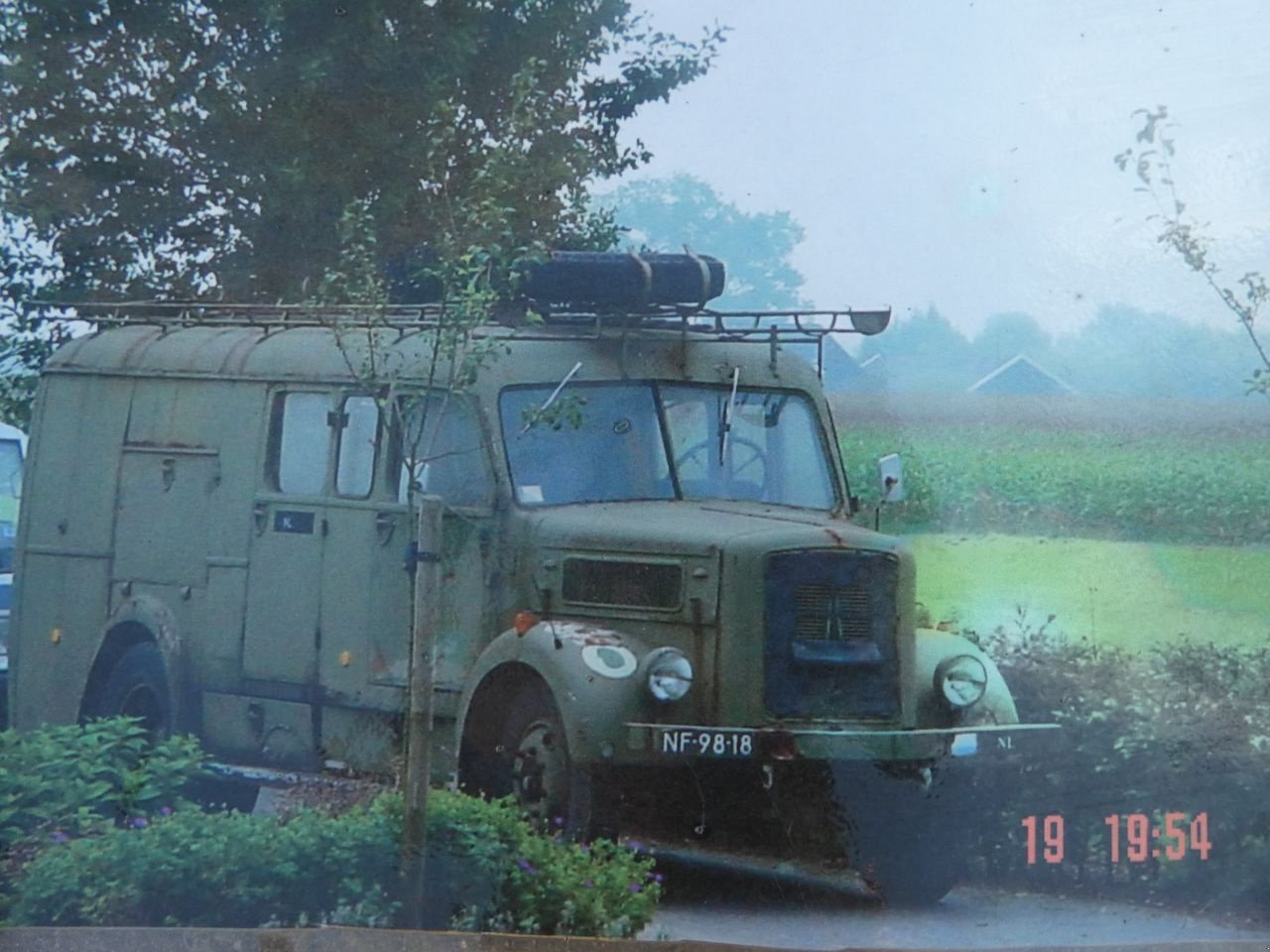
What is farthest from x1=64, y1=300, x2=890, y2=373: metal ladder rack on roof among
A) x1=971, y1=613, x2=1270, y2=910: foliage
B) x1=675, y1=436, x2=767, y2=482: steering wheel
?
x1=971, y1=613, x2=1270, y2=910: foliage

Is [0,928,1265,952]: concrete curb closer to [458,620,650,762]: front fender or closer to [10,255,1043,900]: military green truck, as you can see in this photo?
[10,255,1043,900]: military green truck

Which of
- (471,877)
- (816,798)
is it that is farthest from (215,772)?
(816,798)

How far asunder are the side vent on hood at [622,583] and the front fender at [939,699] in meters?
0.93

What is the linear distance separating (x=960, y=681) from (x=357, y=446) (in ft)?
7.77

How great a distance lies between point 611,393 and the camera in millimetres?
8172

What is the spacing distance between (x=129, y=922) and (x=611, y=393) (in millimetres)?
2561

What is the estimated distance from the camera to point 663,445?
27.1ft

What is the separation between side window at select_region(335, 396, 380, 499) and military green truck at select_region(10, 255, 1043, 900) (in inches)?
0.6

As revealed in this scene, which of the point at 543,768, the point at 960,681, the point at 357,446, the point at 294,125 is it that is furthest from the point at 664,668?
the point at 294,125

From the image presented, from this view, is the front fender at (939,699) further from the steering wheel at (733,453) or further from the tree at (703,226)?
the tree at (703,226)

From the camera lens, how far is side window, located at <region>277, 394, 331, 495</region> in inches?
324

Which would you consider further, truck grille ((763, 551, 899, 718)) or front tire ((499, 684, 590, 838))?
truck grille ((763, 551, 899, 718))

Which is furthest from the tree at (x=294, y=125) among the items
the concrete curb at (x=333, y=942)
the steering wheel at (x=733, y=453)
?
the concrete curb at (x=333, y=942)

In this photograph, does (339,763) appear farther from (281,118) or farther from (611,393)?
(281,118)
